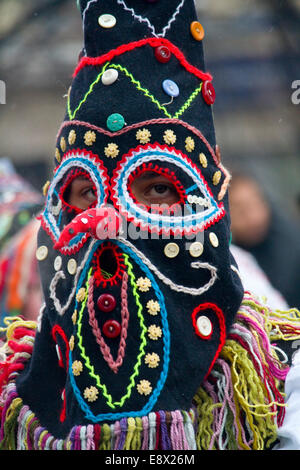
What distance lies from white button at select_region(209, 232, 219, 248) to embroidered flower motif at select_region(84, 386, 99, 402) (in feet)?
1.90

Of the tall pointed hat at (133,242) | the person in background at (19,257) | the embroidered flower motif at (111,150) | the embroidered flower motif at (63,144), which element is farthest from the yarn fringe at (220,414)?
→ the person in background at (19,257)

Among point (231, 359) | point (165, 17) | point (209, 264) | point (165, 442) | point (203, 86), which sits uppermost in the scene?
point (165, 17)


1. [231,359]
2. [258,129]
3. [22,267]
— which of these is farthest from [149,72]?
[258,129]

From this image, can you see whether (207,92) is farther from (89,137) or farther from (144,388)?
(144,388)

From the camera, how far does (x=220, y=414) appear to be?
207 cm

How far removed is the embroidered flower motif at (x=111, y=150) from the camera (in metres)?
2.13

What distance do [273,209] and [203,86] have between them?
286 centimetres

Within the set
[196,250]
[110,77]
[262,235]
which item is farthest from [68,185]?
[262,235]

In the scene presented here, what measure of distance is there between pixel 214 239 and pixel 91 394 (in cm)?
61

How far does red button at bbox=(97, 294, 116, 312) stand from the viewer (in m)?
2.02

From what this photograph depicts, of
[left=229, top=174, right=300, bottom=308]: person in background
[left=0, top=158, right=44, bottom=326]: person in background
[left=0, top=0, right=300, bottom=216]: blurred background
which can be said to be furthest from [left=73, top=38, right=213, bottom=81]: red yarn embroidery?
[left=0, top=0, right=300, bottom=216]: blurred background

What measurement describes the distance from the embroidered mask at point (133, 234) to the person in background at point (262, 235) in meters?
2.46

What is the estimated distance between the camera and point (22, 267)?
155 inches

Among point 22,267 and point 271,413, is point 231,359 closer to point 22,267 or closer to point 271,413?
point 271,413
